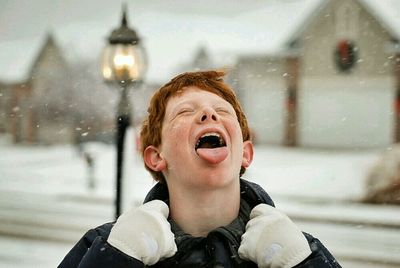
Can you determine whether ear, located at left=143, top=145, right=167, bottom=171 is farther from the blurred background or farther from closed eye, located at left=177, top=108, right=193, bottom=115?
the blurred background

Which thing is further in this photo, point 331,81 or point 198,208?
point 331,81

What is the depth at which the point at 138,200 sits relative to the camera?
9.73 m

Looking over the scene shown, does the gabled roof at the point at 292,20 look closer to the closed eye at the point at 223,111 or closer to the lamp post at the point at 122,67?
the lamp post at the point at 122,67

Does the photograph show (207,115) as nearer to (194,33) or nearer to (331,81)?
(331,81)

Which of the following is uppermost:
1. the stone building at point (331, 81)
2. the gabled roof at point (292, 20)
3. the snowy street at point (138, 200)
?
the gabled roof at point (292, 20)

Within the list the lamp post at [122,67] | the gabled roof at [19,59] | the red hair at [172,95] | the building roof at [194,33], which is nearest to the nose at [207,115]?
the red hair at [172,95]

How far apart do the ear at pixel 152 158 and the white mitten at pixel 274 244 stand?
0.29 meters

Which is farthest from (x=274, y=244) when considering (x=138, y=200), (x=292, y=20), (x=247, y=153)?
(x=292, y=20)

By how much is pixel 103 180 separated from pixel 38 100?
4623 millimetres

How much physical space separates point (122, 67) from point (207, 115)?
345 cm

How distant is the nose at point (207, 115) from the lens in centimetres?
141

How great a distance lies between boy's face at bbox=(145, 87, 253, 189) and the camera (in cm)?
137

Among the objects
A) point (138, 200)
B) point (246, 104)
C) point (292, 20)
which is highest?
point (292, 20)

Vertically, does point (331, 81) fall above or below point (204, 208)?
below
